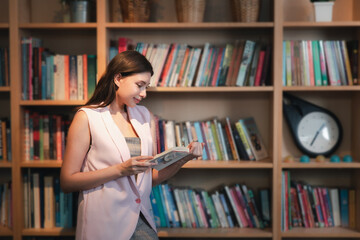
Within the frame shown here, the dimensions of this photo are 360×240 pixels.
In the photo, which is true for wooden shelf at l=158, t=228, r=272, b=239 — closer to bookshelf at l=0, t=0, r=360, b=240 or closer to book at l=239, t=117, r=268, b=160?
bookshelf at l=0, t=0, r=360, b=240

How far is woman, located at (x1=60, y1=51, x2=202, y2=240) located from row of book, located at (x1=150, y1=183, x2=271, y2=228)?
2.40 ft

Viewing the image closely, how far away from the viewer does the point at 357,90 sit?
108 inches

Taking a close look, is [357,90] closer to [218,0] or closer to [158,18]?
[218,0]

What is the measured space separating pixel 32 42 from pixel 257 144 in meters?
1.54

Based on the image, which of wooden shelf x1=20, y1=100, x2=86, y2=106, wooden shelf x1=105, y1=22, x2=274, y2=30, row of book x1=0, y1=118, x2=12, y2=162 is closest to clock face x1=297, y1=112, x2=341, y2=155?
wooden shelf x1=105, y1=22, x2=274, y2=30

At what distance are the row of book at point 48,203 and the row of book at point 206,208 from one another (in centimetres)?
53

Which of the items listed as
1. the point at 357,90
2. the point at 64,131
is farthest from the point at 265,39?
the point at 64,131

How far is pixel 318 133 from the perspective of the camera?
292 centimetres

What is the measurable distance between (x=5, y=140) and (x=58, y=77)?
520mm

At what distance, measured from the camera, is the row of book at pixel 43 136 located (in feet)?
9.18

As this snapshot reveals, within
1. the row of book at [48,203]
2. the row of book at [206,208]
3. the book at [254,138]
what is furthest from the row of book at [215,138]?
the row of book at [48,203]

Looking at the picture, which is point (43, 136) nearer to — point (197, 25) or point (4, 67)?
point (4, 67)

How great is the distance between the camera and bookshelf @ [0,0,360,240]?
2678mm

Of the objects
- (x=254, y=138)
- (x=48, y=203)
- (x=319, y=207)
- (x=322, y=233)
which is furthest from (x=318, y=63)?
(x=48, y=203)
